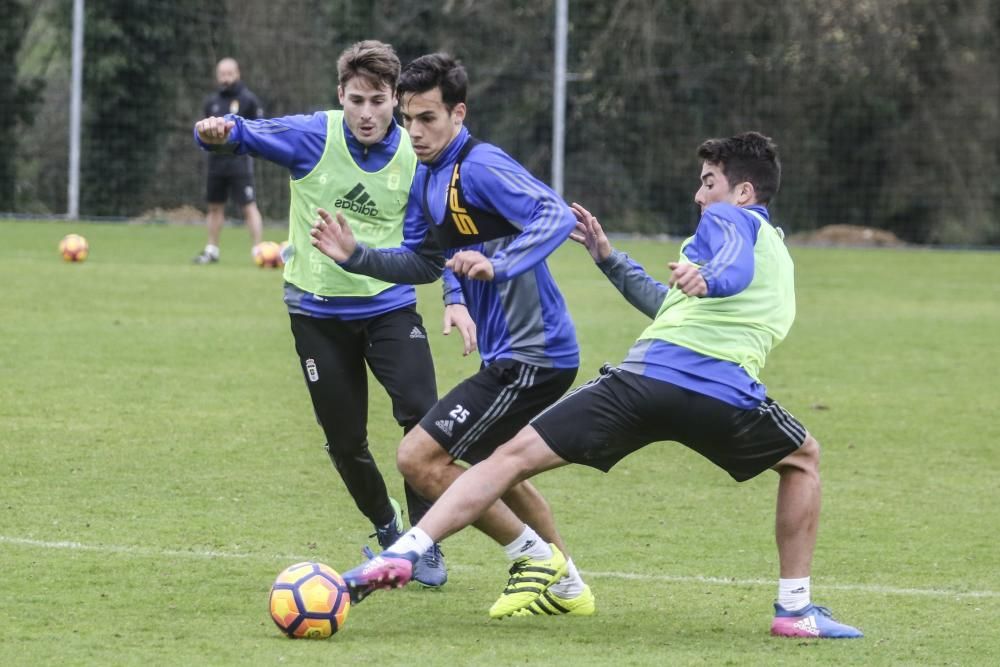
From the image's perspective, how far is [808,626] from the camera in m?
5.93

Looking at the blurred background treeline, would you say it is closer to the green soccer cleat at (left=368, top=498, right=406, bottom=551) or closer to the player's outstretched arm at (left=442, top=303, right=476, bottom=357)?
the green soccer cleat at (left=368, top=498, right=406, bottom=551)

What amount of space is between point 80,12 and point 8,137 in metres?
3.07

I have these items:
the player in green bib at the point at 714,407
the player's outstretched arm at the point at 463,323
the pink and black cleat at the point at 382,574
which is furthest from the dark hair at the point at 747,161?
the pink and black cleat at the point at 382,574

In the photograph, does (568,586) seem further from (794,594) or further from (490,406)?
(794,594)

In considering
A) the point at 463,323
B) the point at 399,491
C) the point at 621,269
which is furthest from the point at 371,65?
the point at 399,491

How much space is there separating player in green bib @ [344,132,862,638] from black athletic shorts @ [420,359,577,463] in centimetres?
35

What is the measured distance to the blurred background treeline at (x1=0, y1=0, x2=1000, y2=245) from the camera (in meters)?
29.6

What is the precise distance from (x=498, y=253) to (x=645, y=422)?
795 millimetres

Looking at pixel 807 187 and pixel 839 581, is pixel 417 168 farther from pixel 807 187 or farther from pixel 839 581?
pixel 807 187

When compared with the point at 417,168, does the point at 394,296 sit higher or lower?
lower

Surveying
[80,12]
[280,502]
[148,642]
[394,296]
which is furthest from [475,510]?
[80,12]

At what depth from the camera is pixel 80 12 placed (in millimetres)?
27375

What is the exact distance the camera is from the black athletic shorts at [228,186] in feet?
67.3

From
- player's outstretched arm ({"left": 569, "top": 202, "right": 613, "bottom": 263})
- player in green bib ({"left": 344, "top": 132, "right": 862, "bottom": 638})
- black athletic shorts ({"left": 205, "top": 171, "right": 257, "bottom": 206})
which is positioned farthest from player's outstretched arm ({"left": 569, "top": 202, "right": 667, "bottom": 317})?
black athletic shorts ({"left": 205, "top": 171, "right": 257, "bottom": 206})
